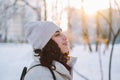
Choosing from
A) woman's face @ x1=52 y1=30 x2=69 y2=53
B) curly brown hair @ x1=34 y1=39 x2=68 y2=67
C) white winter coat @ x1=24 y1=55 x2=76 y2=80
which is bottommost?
white winter coat @ x1=24 y1=55 x2=76 y2=80

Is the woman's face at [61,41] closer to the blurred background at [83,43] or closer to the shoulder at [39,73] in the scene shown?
the shoulder at [39,73]

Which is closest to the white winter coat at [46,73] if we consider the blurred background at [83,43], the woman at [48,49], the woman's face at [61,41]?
the woman at [48,49]

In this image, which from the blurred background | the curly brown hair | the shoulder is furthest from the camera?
the blurred background

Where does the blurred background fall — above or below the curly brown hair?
below

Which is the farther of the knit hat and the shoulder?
the knit hat

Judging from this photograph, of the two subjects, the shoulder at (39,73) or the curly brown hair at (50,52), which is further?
the curly brown hair at (50,52)

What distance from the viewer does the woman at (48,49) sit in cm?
291

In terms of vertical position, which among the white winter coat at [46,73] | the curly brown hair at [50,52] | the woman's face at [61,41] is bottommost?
the white winter coat at [46,73]

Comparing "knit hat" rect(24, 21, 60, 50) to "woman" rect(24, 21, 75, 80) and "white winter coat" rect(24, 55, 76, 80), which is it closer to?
"woman" rect(24, 21, 75, 80)

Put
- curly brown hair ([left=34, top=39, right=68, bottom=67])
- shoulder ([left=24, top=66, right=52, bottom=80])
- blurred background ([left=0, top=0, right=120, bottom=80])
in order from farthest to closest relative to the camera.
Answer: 1. blurred background ([left=0, top=0, right=120, bottom=80])
2. curly brown hair ([left=34, top=39, right=68, bottom=67])
3. shoulder ([left=24, top=66, right=52, bottom=80])

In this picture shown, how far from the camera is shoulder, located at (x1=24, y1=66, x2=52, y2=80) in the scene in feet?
9.31

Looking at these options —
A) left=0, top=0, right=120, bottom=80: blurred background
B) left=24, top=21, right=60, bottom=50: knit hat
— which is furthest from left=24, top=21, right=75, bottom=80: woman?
left=0, top=0, right=120, bottom=80: blurred background

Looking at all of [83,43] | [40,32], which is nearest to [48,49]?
[40,32]

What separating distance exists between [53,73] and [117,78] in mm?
9587
